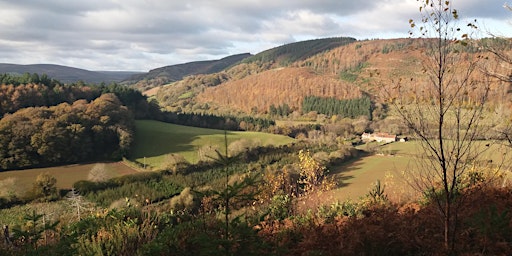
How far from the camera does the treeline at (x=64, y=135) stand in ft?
137

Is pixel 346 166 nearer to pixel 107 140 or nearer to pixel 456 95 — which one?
pixel 107 140

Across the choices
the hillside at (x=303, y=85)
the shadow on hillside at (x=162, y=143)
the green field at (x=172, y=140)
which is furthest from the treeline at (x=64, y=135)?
the hillside at (x=303, y=85)

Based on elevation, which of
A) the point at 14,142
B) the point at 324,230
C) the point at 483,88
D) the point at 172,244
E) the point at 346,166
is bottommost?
the point at 346,166

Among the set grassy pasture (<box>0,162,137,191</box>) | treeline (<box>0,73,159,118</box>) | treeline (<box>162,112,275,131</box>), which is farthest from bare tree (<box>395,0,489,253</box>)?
treeline (<box>162,112,275,131</box>)

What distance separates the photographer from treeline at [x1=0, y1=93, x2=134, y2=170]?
137 feet

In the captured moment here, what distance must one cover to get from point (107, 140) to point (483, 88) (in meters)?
53.0

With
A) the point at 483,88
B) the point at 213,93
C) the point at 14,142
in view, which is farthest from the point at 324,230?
the point at 213,93

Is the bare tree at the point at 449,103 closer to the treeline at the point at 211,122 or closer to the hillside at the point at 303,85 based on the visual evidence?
the treeline at the point at 211,122

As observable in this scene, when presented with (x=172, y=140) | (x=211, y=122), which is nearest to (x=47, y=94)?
(x=172, y=140)

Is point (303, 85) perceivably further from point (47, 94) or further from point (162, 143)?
point (47, 94)

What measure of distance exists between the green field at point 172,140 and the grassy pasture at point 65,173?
412 centimetres

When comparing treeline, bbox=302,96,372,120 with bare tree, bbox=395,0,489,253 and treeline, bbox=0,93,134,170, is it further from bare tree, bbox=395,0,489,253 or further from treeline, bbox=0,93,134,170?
bare tree, bbox=395,0,489,253

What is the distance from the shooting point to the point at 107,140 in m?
51.4

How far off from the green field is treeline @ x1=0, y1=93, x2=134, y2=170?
312 centimetres
